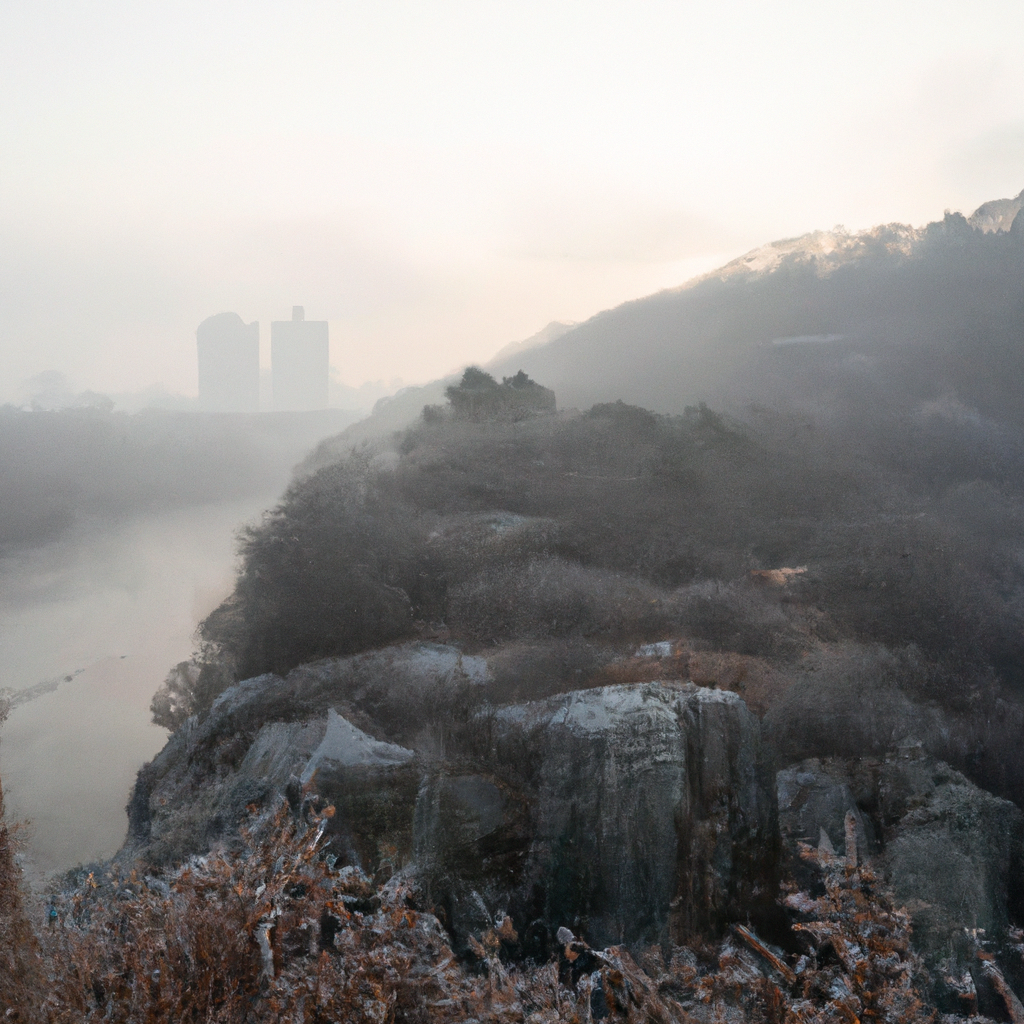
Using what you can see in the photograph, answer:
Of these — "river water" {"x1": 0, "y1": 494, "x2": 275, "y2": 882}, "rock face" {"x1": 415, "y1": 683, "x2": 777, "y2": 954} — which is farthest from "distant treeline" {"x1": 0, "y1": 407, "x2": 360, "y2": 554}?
"rock face" {"x1": 415, "y1": 683, "x2": 777, "y2": 954}

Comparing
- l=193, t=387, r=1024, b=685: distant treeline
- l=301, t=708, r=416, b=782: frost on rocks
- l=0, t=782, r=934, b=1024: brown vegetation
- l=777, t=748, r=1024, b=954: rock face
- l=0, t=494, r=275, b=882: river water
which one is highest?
l=193, t=387, r=1024, b=685: distant treeline

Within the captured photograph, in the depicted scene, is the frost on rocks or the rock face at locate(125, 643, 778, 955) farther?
the frost on rocks

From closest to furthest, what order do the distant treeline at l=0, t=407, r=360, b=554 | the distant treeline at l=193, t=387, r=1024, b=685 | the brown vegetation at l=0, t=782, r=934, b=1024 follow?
1. the brown vegetation at l=0, t=782, r=934, b=1024
2. the distant treeline at l=193, t=387, r=1024, b=685
3. the distant treeline at l=0, t=407, r=360, b=554

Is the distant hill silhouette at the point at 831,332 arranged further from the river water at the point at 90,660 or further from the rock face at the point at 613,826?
the rock face at the point at 613,826

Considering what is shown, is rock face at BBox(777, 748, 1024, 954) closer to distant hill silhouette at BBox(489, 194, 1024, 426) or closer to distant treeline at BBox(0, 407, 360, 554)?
distant hill silhouette at BBox(489, 194, 1024, 426)

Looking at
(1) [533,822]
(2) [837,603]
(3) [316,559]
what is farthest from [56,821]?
(2) [837,603]

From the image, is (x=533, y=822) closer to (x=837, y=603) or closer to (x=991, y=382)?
(x=837, y=603)

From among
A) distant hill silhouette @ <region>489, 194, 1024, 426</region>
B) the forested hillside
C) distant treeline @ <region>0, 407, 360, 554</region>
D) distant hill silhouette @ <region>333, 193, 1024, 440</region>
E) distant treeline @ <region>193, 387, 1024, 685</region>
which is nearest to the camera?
the forested hillside
